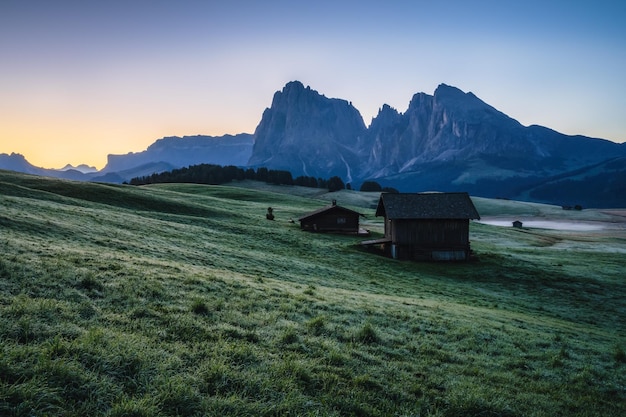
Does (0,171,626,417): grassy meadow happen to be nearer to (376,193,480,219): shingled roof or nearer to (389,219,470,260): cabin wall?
(389,219,470,260): cabin wall

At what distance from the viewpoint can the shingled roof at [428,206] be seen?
49.4 m

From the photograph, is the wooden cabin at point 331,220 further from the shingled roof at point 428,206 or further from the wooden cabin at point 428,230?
the wooden cabin at point 428,230

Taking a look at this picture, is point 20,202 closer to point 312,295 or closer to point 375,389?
point 312,295

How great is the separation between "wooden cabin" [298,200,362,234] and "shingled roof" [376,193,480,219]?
Result: 35.3ft

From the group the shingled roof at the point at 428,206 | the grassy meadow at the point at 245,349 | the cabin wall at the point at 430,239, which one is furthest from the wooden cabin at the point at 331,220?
the grassy meadow at the point at 245,349

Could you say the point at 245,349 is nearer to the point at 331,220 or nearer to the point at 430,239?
the point at 430,239

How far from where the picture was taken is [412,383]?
354 inches

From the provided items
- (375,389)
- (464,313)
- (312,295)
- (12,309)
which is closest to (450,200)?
(464,313)

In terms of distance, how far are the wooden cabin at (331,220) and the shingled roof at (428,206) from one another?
424 inches

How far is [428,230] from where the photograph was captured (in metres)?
49.8

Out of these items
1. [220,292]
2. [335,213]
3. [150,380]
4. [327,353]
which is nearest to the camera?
[150,380]

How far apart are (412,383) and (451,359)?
9.72ft

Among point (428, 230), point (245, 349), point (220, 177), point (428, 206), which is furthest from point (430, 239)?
point (220, 177)

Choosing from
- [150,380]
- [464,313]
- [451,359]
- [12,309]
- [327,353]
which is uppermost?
[12,309]
